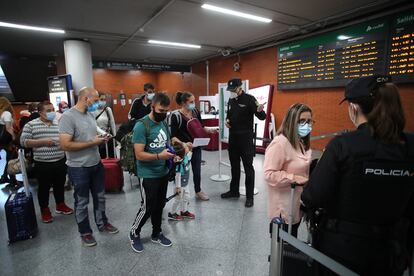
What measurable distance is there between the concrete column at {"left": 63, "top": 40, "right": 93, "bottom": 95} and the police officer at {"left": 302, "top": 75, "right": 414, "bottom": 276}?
6.21 meters

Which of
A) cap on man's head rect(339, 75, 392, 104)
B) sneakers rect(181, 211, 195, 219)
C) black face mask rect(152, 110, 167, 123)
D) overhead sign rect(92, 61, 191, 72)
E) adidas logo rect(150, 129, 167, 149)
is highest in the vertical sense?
overhead sign rect(92, 61, 191, 72)

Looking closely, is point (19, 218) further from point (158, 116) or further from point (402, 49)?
point (402, 49)

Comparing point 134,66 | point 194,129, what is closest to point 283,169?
point 194,129

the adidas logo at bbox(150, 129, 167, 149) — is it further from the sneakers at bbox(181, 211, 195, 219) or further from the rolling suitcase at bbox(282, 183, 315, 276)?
the rolling suitcase at bbox(282, 183, 315, 276)

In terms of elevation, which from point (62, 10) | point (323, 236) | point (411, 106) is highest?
point (62, 10)

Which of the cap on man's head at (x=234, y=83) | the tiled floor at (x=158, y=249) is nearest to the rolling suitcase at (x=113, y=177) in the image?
the tiled floor at (x=158, y=249)

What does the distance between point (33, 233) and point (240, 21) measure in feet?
15.5

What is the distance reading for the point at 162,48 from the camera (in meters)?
7.05

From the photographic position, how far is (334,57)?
4945 mm

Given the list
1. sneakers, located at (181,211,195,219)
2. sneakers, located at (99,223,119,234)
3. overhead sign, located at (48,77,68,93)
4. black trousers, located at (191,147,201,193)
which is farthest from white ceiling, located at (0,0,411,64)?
sneakers, located at (99,223,119,234)

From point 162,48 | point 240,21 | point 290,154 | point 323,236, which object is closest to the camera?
point 323,236

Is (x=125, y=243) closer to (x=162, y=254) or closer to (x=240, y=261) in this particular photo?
(x=162, y=254)

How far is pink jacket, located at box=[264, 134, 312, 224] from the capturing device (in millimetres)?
1576

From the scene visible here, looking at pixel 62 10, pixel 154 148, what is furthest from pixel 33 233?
pixel 62 10
